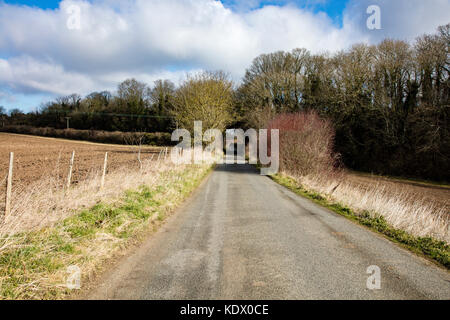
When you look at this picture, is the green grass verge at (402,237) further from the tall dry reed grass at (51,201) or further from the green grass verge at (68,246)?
the tall dry reed grass at (51,201)

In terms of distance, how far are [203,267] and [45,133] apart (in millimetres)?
72679

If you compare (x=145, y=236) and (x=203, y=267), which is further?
(x=145, y=236)

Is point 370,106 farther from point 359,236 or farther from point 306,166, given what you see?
point 359,236

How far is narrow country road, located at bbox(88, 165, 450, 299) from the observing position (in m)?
3.73

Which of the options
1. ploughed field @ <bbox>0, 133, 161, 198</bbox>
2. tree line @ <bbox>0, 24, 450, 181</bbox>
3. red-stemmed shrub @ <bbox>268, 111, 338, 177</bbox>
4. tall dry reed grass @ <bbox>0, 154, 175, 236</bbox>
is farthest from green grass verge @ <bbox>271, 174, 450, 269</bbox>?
tree line @ <bbox>0, 24, 450, 181</bbox>

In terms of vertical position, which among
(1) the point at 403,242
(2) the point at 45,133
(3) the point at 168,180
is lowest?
(1) the point at 403,242

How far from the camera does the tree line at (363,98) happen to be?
26.3 m

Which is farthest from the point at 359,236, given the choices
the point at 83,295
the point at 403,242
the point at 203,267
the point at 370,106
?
the point at 370,106

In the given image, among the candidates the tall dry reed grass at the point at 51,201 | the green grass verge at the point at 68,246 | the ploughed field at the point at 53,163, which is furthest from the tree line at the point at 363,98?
the green grass verge at the point at 68,246

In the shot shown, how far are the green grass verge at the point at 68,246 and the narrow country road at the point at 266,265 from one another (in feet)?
1.51

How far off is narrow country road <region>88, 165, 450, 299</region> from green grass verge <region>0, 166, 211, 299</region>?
0.46 meters

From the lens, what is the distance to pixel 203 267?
14.6 ft

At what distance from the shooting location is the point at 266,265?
4613 millimetres
